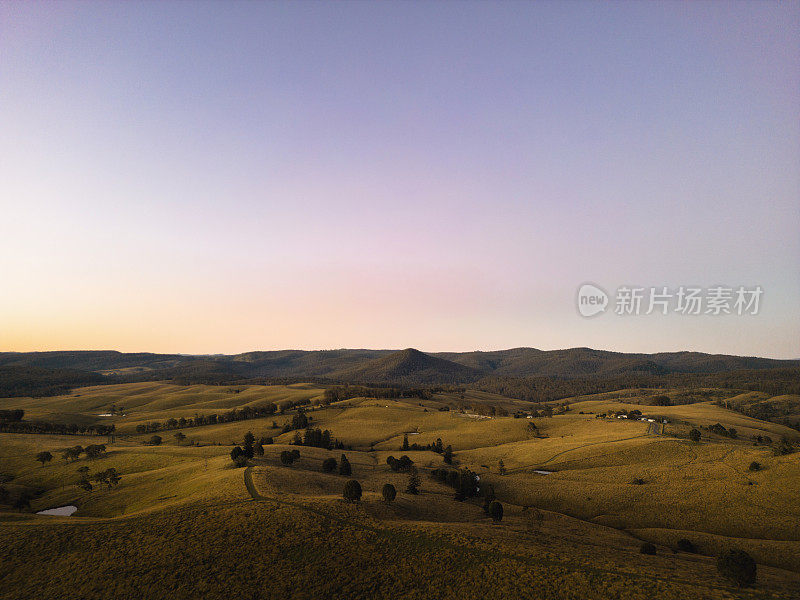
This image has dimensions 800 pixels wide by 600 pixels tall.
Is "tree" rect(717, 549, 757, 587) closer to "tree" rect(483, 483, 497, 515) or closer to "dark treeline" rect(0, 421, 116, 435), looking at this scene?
"tree" rect(483, 483, 497, 515)

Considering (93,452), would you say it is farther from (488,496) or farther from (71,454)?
(488,496)

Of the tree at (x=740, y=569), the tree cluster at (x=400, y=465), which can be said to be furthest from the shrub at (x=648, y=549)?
the tree cluster at (x=400, y=465)

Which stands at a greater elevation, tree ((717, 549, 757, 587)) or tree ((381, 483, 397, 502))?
tree ((717, 549, 757, 587))

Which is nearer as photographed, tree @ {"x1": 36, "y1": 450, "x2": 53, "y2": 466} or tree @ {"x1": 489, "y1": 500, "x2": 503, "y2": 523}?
tree @ {"x1": 489, "y1": 500, "x2": 503, "y2": 523}

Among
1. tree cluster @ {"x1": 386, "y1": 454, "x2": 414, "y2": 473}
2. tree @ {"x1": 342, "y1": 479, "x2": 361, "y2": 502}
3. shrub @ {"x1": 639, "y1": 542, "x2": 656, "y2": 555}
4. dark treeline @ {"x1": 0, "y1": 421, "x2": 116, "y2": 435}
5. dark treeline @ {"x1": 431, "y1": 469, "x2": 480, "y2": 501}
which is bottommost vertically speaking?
dark treeline @ {"x1": 0, "y1": 421, "x2": 116, "y2": 435}

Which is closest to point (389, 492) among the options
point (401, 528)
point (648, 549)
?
point (401, 528)

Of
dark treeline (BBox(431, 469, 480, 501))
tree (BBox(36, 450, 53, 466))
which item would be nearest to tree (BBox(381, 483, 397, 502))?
dark treeline (BBox(431, 469, 480, 501))

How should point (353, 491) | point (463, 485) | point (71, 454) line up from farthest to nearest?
point (71, 454), point (463, 485), point (353, 491)
